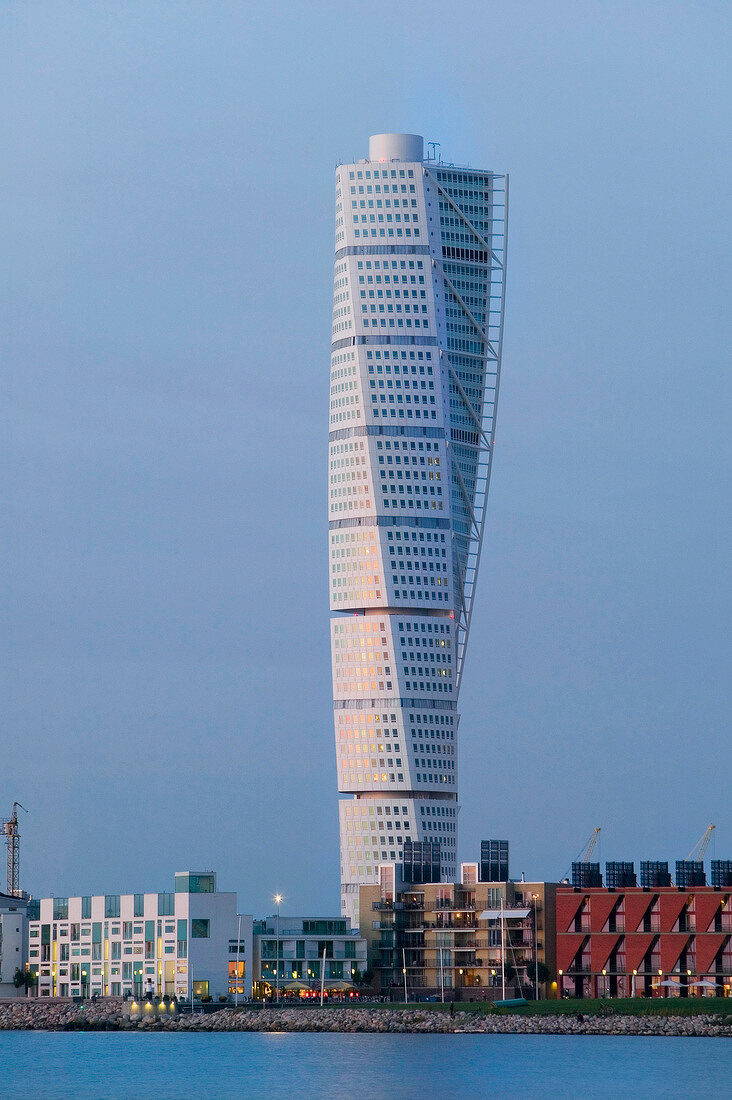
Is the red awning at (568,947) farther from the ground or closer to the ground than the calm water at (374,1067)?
farther from the ground

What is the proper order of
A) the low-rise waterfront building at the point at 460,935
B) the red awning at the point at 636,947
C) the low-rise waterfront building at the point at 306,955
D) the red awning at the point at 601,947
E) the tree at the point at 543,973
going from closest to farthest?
the red awning at the point at 636,947 < the red awning at the point at 601,947 < the tree at the point at 543,973 < the low-rise waterfront building at the point at 460,935 < the low-rise waterfront building at the point at 306,955

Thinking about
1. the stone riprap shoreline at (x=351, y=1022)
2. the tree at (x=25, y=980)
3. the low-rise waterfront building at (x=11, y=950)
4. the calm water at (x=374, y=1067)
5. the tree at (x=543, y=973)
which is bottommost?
the calm water at (x=374, y=1067)

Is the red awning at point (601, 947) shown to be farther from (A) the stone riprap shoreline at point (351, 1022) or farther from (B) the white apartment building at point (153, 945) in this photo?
(B) the white apartment building at point (153, 945)

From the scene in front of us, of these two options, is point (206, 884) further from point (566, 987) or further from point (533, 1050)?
point (533, 1050)

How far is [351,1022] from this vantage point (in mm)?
156000

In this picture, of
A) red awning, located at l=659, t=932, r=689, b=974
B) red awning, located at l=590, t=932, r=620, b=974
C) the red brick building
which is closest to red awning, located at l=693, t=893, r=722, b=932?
the red brick building

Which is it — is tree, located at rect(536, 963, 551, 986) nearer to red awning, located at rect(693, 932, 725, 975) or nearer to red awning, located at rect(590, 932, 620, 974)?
red awning, located at rect(590, 932, 620, 974)

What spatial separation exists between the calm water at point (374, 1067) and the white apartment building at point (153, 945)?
52.4 feet

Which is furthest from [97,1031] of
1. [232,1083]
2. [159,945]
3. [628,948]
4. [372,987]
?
[232,1083]

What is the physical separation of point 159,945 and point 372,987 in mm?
16797

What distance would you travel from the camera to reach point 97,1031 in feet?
539

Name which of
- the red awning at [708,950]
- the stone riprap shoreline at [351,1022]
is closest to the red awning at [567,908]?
the red awning at [708,950]

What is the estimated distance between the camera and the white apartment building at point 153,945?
553 ft

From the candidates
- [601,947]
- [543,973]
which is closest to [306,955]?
[543,973]
